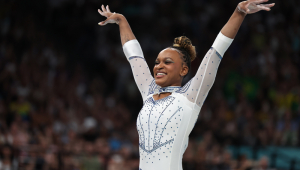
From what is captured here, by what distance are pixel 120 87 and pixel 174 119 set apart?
786 centimetres

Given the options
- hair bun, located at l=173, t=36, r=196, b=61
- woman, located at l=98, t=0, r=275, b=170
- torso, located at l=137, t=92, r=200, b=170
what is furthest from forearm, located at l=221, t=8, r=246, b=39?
torso, located at l=137, t=92, r=200, b=170

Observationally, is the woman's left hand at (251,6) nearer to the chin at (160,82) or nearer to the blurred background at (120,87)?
the chin at (160,82)

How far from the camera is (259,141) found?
8.68 meters

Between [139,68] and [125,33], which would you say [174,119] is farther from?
[125,33]

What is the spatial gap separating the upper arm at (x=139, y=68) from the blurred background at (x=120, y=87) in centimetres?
440

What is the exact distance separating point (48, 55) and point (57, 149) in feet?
12.2

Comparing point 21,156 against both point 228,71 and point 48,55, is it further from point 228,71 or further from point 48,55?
point 228,71

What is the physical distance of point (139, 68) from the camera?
3.46m

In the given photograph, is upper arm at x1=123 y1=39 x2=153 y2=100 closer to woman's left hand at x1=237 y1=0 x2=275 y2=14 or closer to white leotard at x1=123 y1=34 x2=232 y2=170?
white leotard at x1=123 y1=34 x2=232 y2=170

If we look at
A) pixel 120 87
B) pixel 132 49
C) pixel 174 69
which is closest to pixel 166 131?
pixel 174 69

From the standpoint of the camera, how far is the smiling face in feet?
10.6

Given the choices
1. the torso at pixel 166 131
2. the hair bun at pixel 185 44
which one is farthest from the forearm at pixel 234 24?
the torso at pixel 166 131

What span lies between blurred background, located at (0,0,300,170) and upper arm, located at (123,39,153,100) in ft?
14.4

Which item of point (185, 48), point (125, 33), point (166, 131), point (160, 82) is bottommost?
point (166, 131)
